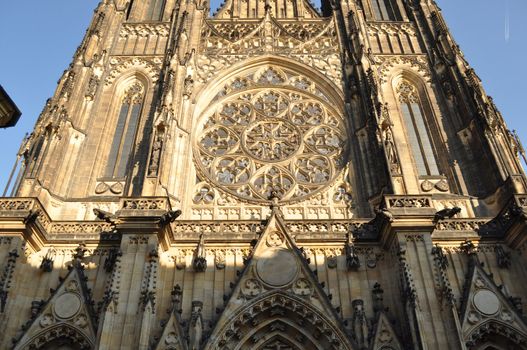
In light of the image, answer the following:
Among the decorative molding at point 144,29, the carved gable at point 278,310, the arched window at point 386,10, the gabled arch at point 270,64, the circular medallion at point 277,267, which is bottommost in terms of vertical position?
the carved gable at point 278,310

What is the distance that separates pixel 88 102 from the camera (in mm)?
17906

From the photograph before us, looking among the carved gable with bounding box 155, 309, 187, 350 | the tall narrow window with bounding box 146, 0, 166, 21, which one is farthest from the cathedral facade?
the tall narrow window with bounding box 146, 0, 166, 21

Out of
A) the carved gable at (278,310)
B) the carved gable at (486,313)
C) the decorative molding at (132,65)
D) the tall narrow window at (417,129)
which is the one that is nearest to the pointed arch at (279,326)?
the carved gable at (278,310)

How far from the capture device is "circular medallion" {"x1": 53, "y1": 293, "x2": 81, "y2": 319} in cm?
1240

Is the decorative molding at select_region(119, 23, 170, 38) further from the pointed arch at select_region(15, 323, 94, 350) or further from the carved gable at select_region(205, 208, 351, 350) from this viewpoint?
the pointed arch at select_region(15, 323, 94, 350)

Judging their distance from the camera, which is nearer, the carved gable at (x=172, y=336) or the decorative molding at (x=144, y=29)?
the carved gable at (x=172, y=336)

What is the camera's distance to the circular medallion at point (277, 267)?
12.9 metres

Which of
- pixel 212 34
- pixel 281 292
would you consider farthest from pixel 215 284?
pixel 212 34

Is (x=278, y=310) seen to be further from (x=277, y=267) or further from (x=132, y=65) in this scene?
(x=132, y=65)

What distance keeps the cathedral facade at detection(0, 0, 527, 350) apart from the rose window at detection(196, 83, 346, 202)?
0.25 ft

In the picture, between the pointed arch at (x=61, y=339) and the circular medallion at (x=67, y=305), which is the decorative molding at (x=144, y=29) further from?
the pointed arch at (x=61, y=339)

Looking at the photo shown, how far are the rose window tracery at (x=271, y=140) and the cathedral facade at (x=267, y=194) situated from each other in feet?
0.24

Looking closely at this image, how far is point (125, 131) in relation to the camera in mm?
17828

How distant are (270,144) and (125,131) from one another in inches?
211
